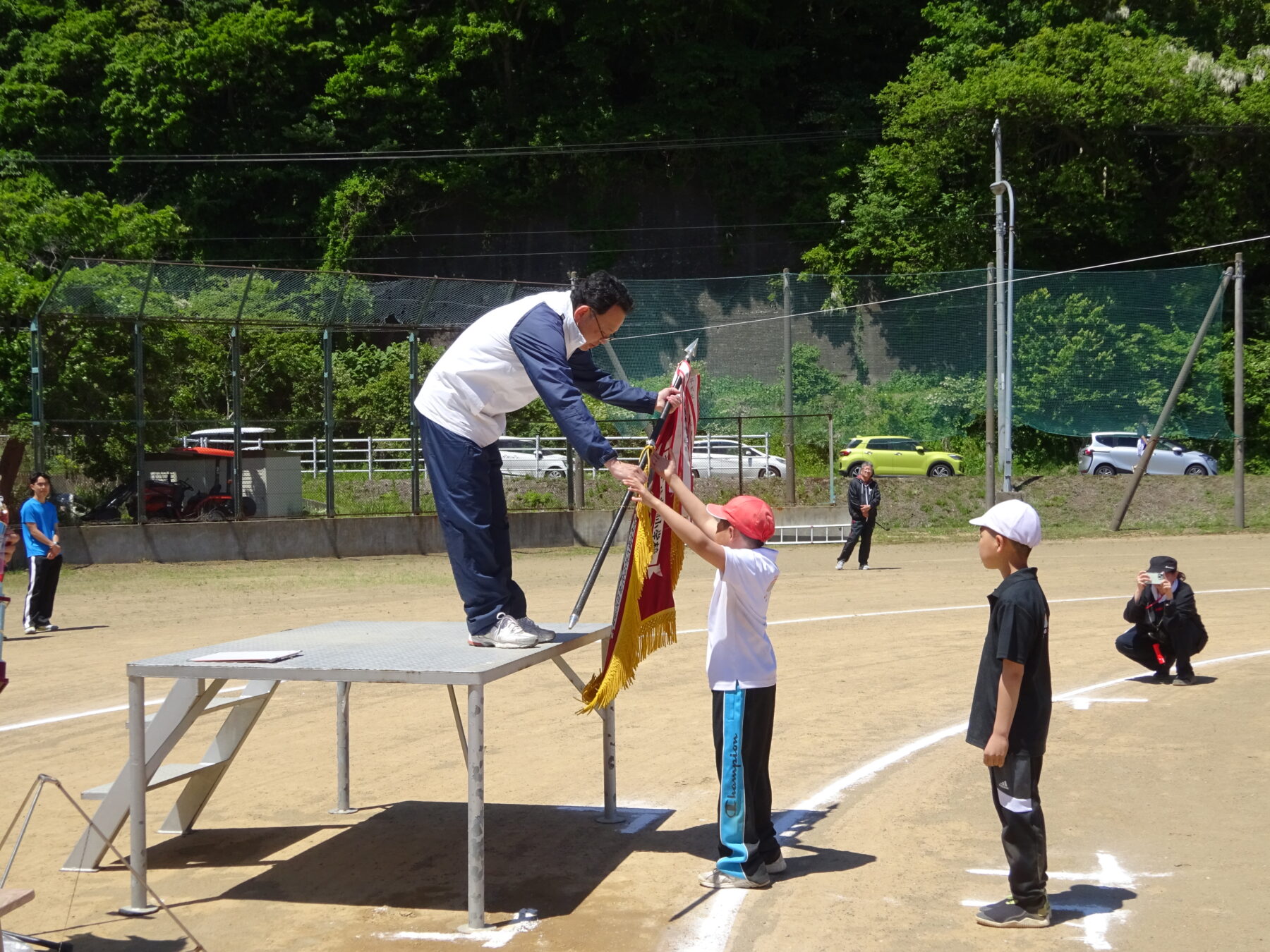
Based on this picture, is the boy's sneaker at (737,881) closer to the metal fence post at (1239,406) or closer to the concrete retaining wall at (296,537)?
the concrete retaining wall at (296,537)

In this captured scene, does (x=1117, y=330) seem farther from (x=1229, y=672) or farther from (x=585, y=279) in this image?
(x=585, y=279)

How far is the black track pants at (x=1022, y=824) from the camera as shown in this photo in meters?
5.14

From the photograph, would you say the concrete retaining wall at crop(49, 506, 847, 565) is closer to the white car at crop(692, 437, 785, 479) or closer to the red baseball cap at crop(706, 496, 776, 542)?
the white car at crop(692, 437, 785, 479)

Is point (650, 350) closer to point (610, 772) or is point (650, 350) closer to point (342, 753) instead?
point (342, 753)

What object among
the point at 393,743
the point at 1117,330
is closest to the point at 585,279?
the point at 393,743

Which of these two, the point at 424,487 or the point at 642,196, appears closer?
the point at 424,487

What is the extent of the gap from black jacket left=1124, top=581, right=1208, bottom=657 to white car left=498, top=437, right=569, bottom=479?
1819cm

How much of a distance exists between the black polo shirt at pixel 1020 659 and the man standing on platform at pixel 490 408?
1.73 metres

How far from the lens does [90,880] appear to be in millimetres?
6109

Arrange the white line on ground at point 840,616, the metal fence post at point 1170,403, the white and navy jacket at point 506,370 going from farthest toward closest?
the metal fence post at point 1170,403 < the white line on ground at point 840,616 < the white and navy jacket at point 506,370

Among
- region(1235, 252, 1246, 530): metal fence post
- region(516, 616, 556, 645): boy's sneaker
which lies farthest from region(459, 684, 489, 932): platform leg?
region(1235, 252, 1246, 530): metal fence post

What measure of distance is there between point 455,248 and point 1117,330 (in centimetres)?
2762

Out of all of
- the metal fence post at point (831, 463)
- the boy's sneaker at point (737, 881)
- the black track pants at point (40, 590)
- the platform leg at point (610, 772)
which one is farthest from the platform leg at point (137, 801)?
the metal fence post at point (831, 463)

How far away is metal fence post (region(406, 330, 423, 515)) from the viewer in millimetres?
25781
